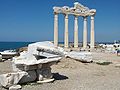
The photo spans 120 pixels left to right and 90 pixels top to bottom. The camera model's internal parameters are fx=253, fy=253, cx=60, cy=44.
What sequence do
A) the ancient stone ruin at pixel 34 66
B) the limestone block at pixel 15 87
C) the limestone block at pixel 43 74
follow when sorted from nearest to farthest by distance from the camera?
the limestone block at pixel 15 87 < the ancient stone ruin at pixel 34 66 < the limestone block at pixel 43 74

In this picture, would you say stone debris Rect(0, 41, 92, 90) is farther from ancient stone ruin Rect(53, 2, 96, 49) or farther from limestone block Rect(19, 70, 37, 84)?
ancient stone ruin Rect(53, 2, 96, 49)


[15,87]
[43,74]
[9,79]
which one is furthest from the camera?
[43,74]

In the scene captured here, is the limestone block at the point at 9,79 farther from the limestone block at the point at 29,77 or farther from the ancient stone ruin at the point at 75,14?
the ancient stone ruin at the point at 75,14

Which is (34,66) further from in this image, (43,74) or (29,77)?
(43,74)

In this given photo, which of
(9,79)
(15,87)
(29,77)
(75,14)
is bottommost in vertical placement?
(15,87)

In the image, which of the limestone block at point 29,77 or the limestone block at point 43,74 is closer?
the limestone block at point 29,77

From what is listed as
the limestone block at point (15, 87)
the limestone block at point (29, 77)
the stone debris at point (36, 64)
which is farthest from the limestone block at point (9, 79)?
the limestone block at point (29, 77)

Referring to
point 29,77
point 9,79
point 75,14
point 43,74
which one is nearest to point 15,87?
point 9,79

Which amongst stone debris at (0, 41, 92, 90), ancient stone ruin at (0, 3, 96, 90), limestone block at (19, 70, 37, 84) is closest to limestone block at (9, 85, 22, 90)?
ancient stone ruin at (0, 3, 96, 90)

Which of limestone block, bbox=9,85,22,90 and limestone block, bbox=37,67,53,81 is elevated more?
limestone block, bbox=37,67,53,81

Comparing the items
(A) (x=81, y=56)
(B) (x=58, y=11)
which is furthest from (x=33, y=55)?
(B) (x=58, y=11)

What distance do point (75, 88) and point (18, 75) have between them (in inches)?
103

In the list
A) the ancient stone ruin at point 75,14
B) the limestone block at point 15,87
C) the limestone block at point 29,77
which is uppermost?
the ancient stone ruin at point 75,14

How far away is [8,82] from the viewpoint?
10.9 meters
